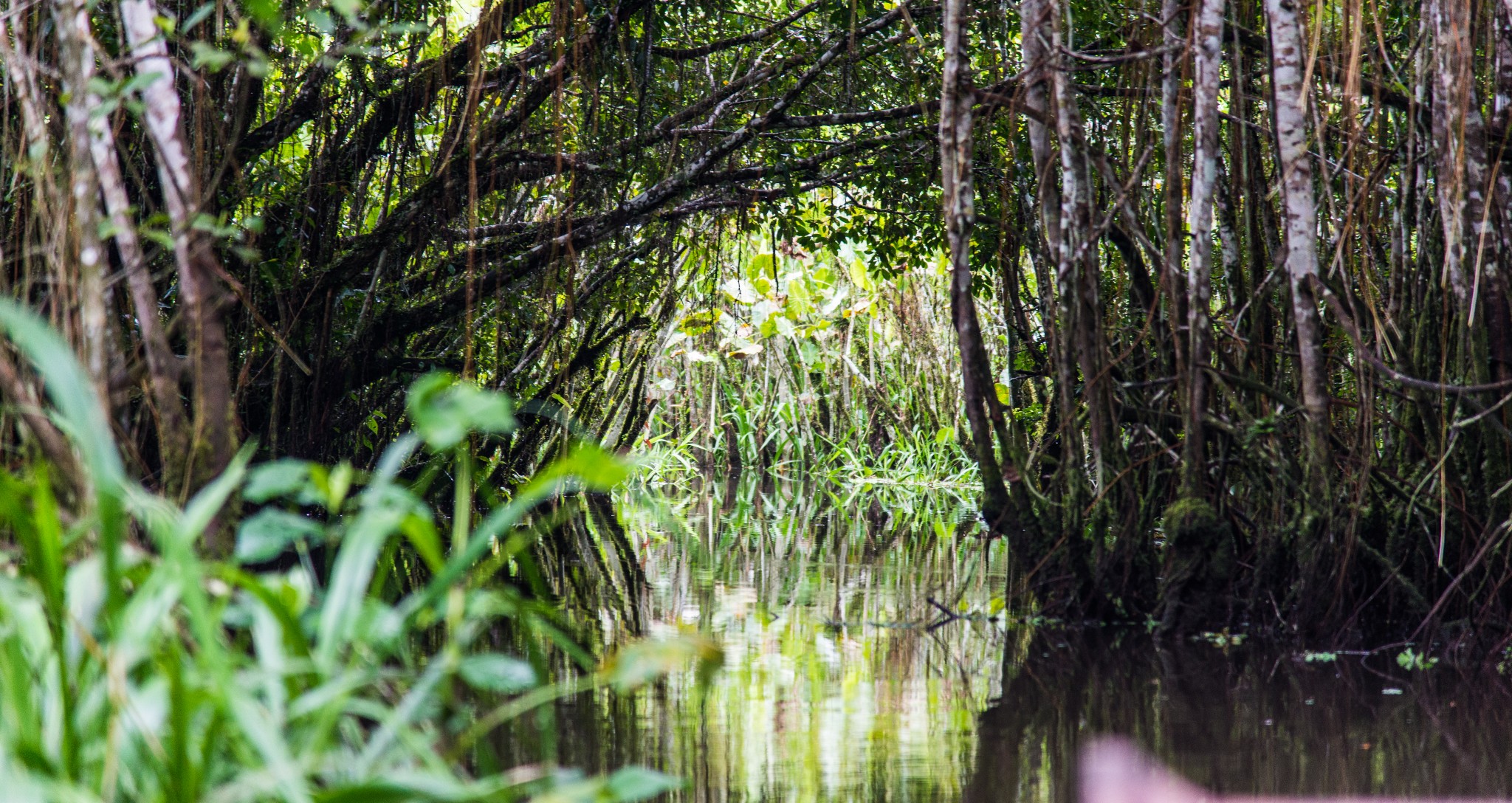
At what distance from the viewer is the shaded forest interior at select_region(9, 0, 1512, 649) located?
2342 mm

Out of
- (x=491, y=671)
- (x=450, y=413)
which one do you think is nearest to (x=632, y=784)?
(x=491, y=671)

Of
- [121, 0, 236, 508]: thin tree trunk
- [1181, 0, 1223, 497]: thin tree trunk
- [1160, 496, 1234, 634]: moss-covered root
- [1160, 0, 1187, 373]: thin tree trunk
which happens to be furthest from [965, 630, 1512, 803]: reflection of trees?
[121, 0, 236, 508]: thin tree trunk

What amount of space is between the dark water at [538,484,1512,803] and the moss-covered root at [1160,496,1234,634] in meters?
0.12

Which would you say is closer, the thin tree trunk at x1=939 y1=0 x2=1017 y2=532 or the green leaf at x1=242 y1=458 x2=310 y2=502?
the green leaf at x1=242 y1=458 x2=310 y2=502

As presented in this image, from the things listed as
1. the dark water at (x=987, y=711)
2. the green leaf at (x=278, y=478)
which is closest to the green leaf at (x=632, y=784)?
the green leaf at (x=278, y=478)

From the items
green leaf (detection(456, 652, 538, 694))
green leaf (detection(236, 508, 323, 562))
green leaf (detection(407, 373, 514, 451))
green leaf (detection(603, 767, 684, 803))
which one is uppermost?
green leaf (detection(407, 373, 514, 451))

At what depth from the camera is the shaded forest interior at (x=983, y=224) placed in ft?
7.68

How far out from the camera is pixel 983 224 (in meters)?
6.39

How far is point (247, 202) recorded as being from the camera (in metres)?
5.68

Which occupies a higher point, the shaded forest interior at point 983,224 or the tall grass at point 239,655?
the shaded forest interior at point 983,224

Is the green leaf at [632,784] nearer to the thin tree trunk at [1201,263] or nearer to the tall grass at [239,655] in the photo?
the tall grass at [239,655]

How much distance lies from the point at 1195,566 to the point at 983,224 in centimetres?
300

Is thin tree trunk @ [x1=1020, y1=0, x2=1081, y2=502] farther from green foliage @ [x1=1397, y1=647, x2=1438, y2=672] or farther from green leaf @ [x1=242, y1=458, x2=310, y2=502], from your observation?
green leaf @ [x1=242, y1=458, x2=310, y2=502]

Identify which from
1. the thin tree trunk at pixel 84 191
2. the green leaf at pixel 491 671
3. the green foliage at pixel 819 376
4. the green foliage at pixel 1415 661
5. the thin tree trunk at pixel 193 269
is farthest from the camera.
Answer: the green foliage at pixel 819 376
